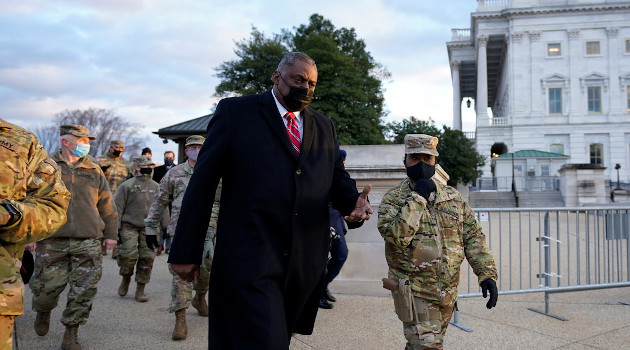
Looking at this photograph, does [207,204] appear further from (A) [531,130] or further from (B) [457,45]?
(B) [457,45]

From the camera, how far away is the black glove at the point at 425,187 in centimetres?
368

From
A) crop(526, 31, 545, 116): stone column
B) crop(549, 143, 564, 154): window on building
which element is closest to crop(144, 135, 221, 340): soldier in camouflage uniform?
crop(549, 143, 564, 154): window on building

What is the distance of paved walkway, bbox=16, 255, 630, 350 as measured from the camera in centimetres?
528

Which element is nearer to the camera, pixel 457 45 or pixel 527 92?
pixel 527 92

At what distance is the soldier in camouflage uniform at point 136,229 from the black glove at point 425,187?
512cm

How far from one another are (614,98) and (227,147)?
184 ft

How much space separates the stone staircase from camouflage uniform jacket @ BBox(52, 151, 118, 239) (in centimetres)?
2763

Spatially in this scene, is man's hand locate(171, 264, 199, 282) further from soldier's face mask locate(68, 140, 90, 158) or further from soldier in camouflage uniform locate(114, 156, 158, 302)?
soldier in camouflage uniform locate(114, 156, 158, 302)

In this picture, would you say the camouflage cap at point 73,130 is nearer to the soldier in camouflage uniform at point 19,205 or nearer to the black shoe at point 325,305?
the soldier in camouflage uniform at point 19,205

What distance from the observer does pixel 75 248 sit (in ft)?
17.2

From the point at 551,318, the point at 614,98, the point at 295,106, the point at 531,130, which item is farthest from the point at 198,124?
the point at 614,98

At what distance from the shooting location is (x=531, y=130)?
5091cm

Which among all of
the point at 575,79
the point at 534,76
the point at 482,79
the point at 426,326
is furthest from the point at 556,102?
the point at 426,326

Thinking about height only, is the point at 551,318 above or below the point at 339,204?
below
